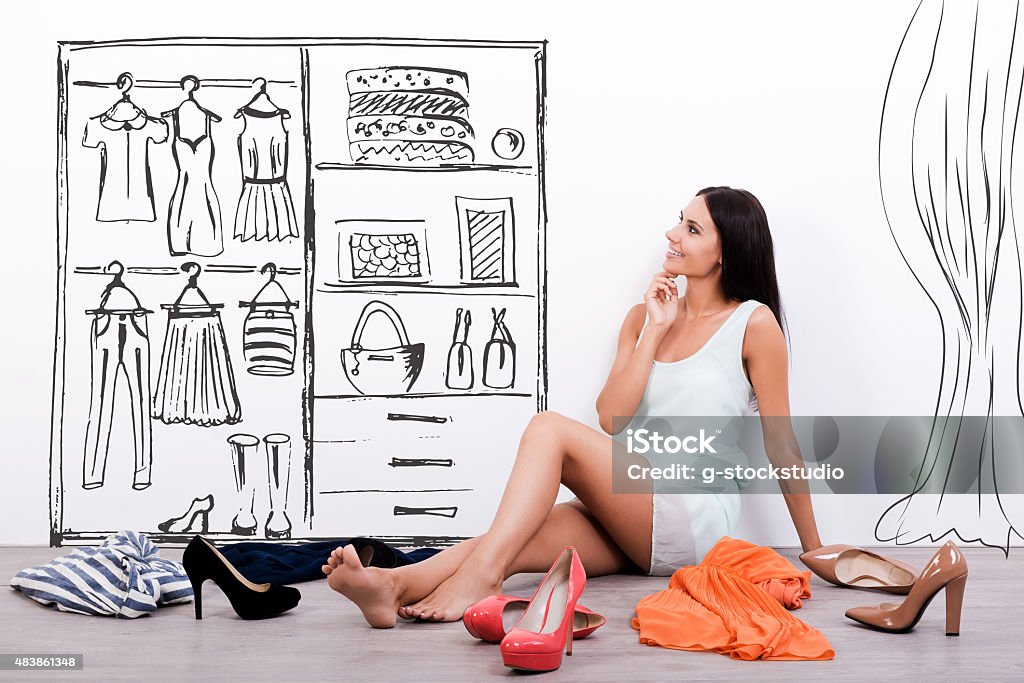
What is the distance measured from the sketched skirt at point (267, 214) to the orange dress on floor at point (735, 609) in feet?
5.20

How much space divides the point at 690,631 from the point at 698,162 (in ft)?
5.05

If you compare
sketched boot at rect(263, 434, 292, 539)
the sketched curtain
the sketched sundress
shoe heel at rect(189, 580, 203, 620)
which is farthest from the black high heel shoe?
the sketched curtain

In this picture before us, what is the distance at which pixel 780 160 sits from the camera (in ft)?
9.29

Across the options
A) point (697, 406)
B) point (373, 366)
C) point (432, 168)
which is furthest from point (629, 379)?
point (432, 168)

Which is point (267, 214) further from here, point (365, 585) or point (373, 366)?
point (365, 585)

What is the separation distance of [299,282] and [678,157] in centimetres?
125

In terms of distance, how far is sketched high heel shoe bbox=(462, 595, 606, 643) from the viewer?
1.77 metres

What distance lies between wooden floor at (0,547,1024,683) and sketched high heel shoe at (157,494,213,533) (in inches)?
24.6

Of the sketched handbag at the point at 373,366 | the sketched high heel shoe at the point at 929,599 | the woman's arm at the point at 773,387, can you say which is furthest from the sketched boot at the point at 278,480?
the sketched high heel shoe at the point at 929,599

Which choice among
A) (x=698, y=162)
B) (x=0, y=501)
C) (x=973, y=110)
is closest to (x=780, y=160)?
(x=698, y=162)

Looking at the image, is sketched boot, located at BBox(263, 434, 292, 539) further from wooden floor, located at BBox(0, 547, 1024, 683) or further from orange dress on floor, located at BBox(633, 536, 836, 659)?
orange dress on floor, located at BBox(633, 536, 836, 659)

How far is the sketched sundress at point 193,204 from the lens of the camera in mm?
2818

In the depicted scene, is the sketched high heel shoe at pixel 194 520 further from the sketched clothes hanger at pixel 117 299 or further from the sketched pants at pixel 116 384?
the sketched clothes hanger at pixel 117 299

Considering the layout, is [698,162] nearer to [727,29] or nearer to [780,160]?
[780,160]
